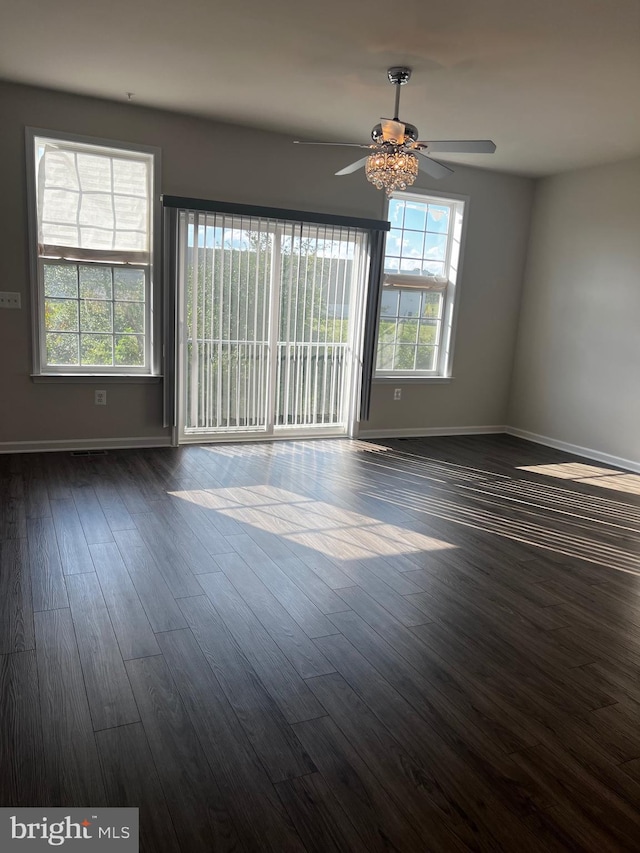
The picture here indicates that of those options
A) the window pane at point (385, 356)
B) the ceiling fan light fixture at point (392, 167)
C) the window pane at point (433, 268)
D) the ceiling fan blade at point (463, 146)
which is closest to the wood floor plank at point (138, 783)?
the ceiling fan light fixture at point (392, 167)

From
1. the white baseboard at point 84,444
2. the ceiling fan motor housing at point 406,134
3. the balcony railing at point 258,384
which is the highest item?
the ceiling fan motor housing at point 406,134

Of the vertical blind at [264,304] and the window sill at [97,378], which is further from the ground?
the vertical blind at [264,304]

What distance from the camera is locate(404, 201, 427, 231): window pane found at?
602 centimetres

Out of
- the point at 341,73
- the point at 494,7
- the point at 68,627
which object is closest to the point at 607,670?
the point at 68,627

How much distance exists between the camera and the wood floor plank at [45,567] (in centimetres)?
259

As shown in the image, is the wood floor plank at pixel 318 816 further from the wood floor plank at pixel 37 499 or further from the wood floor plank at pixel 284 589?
the wood floor plank at pixel 37 499

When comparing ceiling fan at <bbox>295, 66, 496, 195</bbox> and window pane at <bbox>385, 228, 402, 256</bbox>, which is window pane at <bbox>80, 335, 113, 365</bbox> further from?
window pane at <bbox>385, 228, 402, 256</bbox>

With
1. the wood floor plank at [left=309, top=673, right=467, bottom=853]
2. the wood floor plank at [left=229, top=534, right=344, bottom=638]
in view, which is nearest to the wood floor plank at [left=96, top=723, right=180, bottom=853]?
the wood floor plank at [left=309, top=673, right=467, bottom=853]

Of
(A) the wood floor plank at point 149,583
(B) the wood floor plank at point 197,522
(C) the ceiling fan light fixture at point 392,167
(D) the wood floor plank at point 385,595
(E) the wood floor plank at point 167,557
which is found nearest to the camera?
(A) the wood floor plank at point 149,583

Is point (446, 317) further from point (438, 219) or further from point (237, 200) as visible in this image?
point (237, 200)

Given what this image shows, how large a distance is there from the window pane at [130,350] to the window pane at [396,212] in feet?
8.94

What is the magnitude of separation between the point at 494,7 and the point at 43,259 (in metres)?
3.61

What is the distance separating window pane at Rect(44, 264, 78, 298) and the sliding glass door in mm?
846

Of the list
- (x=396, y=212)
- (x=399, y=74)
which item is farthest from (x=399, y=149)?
(x=396, y=212)
